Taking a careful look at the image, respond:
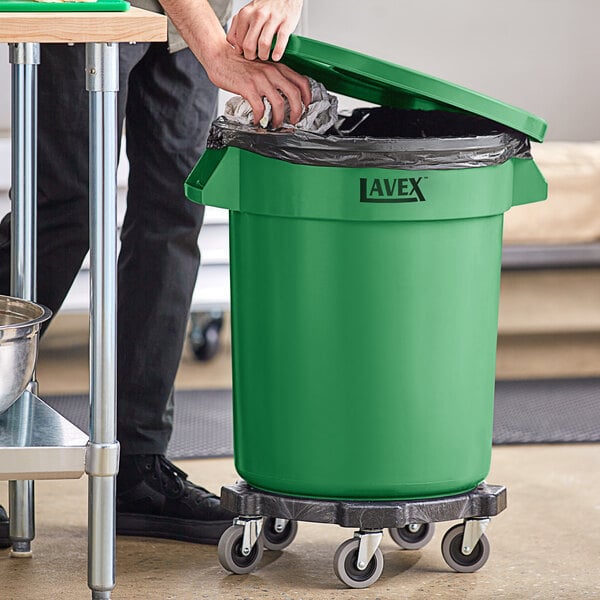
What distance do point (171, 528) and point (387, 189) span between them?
0.78m

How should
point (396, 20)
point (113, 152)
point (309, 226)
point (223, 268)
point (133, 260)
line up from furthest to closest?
point (396, 20)
point (223, 268)
point (133, 260)
point (309, 226)
point (113, 152)

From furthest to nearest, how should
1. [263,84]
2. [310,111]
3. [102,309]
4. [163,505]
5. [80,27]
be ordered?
[163,505]
[310,111]
[263,84]
[102,309]
[80,27]

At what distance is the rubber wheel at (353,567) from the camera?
1909 mm

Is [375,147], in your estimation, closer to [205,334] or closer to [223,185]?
[223,185]

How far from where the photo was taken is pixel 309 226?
1805mm

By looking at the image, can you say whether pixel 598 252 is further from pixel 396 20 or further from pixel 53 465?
pixel 53 465

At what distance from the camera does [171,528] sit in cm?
215

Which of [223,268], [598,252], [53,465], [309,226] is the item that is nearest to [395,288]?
[309,226]

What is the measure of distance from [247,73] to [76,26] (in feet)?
1.34

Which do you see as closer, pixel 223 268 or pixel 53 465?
pixel 53 465

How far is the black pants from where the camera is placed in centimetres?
207

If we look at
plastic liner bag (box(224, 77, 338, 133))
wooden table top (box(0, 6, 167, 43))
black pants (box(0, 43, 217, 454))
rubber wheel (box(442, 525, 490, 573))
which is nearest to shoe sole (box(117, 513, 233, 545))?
black pants (box(0, 43, 217, 454))

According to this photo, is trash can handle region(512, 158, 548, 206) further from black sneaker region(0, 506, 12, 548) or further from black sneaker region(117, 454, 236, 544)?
black sneaker region(0, 506, 12, 548)

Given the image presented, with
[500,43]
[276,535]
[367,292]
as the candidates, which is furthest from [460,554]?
[500,43]
